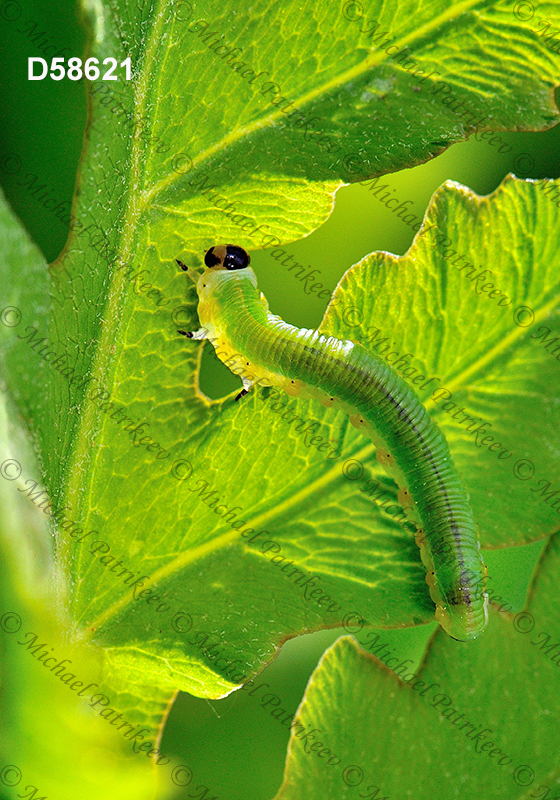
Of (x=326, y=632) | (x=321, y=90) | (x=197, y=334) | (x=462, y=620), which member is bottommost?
(x=326, y=632)

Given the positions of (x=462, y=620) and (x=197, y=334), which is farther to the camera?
(x=462, y=620)

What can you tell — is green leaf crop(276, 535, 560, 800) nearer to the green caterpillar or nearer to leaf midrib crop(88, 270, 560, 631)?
the green caterpillar

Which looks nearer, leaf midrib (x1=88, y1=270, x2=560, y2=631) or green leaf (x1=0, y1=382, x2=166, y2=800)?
green leaf (x1=0, y1=382, x2=166, y2=800)

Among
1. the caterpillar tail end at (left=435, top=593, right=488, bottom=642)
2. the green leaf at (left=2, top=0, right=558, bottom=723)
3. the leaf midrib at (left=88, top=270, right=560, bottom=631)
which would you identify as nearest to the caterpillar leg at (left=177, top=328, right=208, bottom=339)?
the green leaf at (left=2, top=0, right=558, bottom=723)

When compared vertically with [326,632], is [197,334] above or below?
above

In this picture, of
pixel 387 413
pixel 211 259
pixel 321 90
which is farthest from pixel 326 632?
pixel 321 90

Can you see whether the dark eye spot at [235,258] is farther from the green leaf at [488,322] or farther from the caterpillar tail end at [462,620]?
the caterpillar tail end at [462,620]

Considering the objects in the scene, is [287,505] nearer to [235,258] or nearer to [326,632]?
[235,258]
